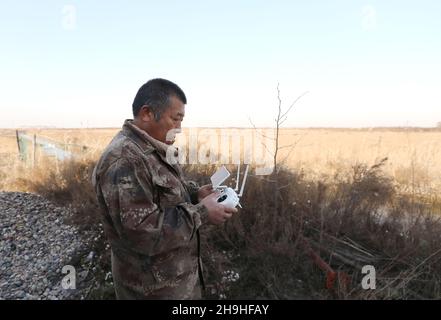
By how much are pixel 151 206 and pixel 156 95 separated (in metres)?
0.61

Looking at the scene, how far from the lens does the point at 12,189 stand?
6.96 m

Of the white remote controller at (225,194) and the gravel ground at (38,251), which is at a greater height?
the white remote controller at (225,194)

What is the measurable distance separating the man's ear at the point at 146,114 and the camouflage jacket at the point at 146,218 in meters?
0.07

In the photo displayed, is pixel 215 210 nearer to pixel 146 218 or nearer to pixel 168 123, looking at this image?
pixel 146 218

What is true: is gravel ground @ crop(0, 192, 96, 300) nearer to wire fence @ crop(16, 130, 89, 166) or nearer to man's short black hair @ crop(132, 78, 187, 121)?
wire fence @ crop(16, 130, 89, 166)

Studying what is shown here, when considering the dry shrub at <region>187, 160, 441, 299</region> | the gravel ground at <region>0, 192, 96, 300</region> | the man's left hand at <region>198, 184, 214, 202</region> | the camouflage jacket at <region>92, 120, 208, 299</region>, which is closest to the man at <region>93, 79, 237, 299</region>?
the camouflage jacket at <region>92, 120, 208, 299</region>

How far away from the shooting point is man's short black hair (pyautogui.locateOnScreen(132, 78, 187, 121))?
186 centimetres

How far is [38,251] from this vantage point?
4484 millimetres

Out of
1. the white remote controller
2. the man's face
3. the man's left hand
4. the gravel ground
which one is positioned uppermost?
the man's face

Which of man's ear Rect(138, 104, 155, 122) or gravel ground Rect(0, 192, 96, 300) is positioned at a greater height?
man's ear Rect(138, 104, 155, 122)

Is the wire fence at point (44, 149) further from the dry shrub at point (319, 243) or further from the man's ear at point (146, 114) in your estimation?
the man's ear at point (146, 114)

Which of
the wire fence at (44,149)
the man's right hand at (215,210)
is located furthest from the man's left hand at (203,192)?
the wire fence at (44,149)

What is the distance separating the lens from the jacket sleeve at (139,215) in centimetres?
160

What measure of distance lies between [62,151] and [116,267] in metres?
6.14
